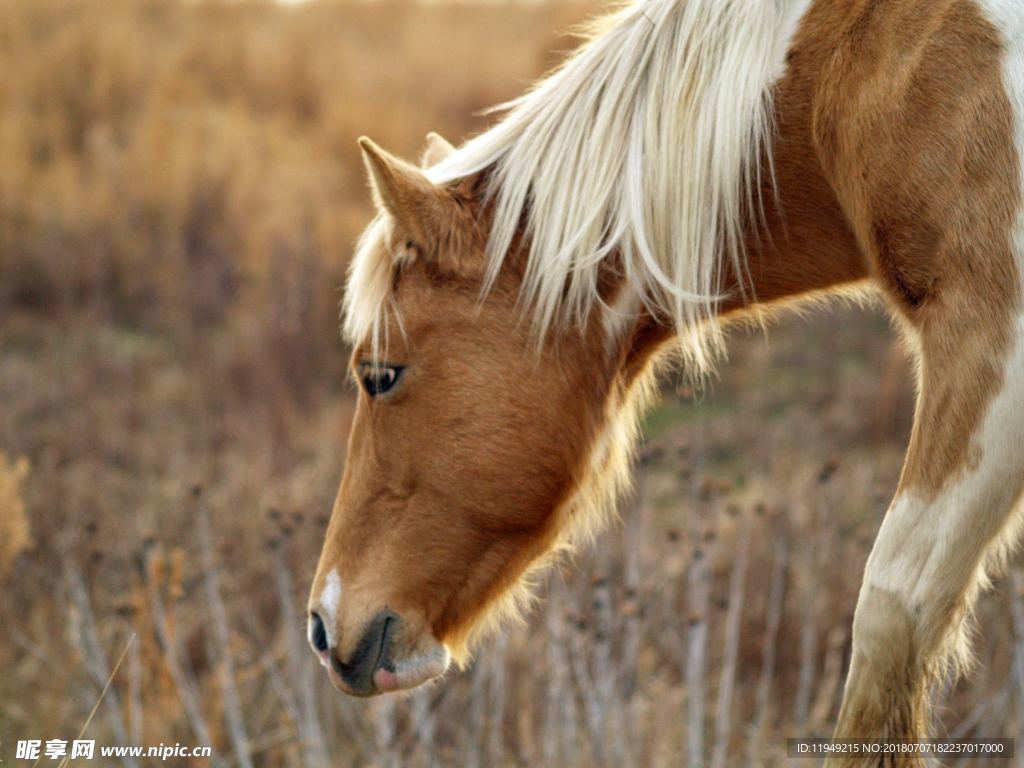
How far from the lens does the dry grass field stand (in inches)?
122

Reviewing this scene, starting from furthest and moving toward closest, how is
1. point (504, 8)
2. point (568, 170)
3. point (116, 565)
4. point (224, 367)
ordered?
point (504, 8) < point (224, 367) < point (116, 565) < point (568, 170)

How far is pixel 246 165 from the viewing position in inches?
337

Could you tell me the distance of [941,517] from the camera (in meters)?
1.59

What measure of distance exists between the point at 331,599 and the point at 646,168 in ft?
3.45

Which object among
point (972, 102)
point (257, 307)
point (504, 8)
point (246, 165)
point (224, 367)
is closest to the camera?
point (972, 102)

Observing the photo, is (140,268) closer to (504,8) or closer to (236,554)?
(236,554)

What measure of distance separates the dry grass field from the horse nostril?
2.17 feet

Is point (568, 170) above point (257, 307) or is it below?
above

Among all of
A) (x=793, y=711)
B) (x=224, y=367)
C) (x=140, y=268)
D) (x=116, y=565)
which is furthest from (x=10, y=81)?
(x=793, y=711)

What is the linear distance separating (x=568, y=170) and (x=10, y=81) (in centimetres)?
847

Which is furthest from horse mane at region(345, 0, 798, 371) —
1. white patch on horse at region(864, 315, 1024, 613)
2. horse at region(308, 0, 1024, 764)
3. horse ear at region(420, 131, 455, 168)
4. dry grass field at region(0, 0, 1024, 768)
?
dry grass field at region(0, 0, 1024, 768)

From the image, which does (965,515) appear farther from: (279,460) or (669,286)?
(279,460)

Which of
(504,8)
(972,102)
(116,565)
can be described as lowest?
(504,8)

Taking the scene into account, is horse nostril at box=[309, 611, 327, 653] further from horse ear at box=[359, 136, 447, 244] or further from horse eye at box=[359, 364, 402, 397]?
horse ear at box=[359, 136, 447, 244]
